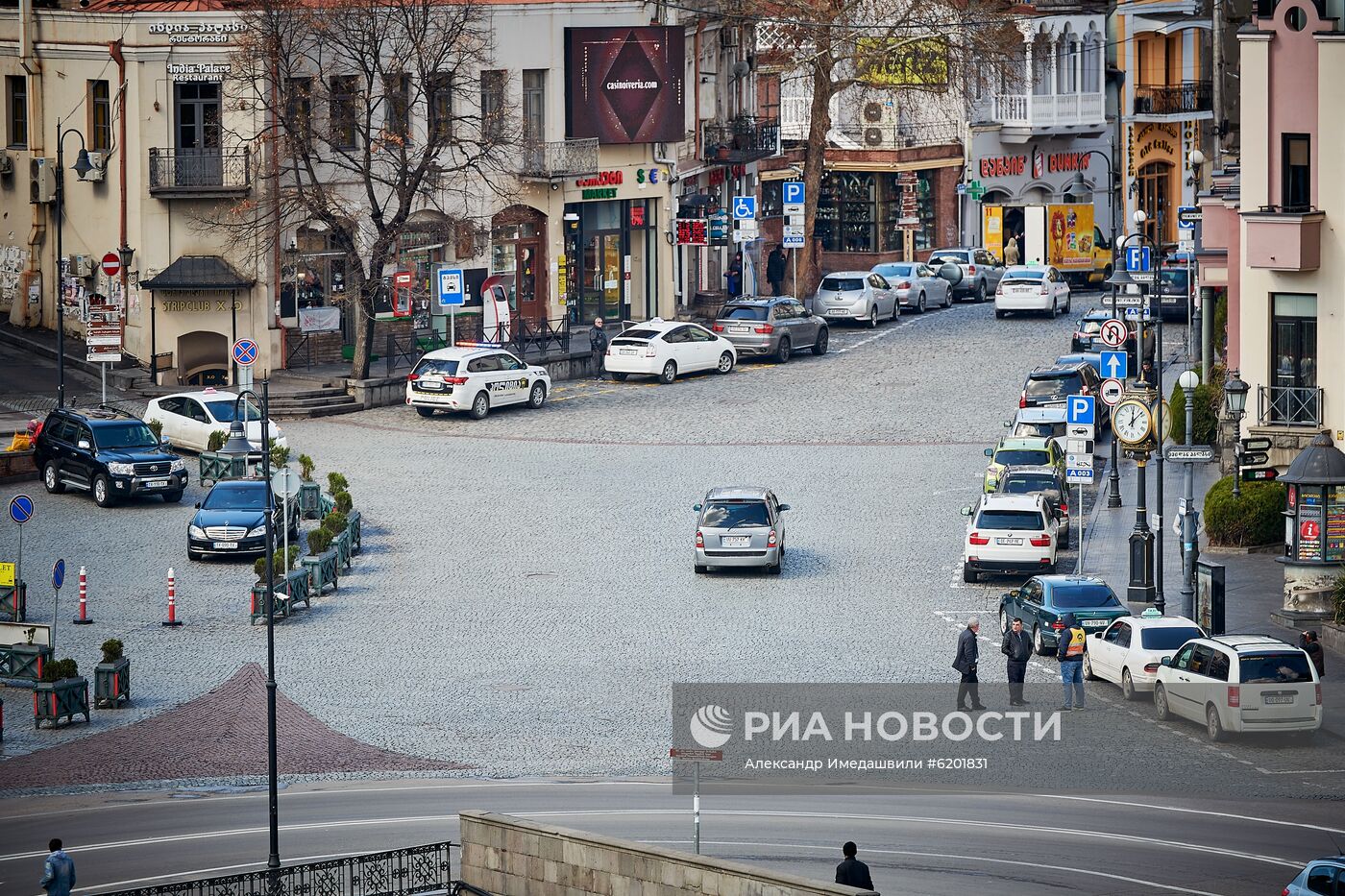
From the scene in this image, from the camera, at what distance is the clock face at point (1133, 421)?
3662 cm

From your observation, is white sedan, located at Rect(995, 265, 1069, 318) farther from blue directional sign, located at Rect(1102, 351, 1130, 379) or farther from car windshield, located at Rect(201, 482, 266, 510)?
car windshield, located at Rect(201, 482, 266, 510)

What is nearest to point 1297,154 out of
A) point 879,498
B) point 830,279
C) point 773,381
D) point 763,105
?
point 879,498

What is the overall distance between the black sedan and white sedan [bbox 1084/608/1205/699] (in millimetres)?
14338

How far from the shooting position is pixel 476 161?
55.5 meters

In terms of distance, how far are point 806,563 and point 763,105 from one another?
4110 cm

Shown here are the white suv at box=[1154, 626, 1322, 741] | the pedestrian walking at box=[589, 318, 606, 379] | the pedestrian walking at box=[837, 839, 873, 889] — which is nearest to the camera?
the pedestrian walking at box=[837, 839, 873, 889]

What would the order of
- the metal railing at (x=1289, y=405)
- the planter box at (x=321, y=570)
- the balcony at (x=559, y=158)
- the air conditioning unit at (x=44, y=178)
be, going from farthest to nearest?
the balcony at (x=559, y=158)
the air conditioning unit at (x=44, y=178)
the metal railing at (x=1289, y=405)
the planter box at (x=321, y=570)

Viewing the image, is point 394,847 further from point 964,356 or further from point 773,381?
point 964,356

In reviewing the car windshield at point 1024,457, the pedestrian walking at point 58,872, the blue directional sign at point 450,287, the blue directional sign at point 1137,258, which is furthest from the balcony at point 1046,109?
the pedestrian walking at point 58,872

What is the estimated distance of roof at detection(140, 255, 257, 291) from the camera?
54.6 meters

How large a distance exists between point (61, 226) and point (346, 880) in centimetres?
3349

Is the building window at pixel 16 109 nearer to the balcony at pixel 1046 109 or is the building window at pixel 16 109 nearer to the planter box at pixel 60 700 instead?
the planter box at pixel 60 700

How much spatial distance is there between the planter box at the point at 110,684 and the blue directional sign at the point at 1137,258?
1077 inches

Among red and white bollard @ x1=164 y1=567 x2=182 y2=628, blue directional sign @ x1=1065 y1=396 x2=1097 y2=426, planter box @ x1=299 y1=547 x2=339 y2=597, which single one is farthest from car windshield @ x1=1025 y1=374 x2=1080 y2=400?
red and white bollard @ x1=164 y1=567 x2=182 y2=628
